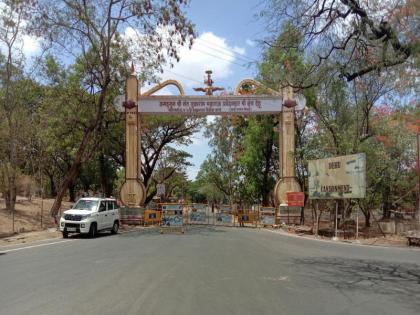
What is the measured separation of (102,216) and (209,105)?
45.3 ft

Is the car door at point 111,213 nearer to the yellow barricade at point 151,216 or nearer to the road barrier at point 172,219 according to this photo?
the road barrier at point 172,219

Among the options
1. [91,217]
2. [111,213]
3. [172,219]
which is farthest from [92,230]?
[172,219]

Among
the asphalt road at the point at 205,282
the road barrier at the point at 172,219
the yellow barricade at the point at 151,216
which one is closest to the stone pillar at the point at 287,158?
the yellow barricade at the point at 151,216

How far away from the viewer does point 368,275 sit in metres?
11.3

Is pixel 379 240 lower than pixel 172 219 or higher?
lower

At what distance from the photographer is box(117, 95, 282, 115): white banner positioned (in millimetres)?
34531

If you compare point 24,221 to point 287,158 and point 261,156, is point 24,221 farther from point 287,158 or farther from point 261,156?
point 261,156

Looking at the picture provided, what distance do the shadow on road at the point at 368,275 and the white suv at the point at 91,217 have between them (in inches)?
466

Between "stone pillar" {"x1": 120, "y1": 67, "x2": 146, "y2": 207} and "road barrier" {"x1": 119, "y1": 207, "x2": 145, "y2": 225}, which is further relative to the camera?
"stone pillar" {"x1": 120, "y1": 67, "x2": 146, "y2": 207}

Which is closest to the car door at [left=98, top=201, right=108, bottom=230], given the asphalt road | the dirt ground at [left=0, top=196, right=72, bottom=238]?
the dirt ground at [left=0, top=196, right=72, bottom=238]

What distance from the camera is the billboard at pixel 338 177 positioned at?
2280 centimetres

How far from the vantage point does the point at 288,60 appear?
14344mm

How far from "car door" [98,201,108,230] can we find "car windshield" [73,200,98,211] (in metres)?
0.32

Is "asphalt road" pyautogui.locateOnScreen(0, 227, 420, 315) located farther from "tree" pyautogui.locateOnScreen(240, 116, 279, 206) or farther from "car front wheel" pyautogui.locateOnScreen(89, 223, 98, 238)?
"tree" pyautogui.locateOnScreen(240, 116, 279, 206)
